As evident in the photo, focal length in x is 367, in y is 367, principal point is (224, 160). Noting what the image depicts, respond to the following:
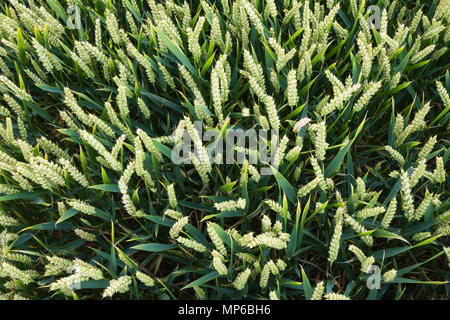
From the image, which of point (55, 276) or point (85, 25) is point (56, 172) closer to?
point (55, 276)

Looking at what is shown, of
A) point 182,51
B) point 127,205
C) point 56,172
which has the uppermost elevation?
point 182,51

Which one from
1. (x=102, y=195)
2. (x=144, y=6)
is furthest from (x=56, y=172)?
(x=144, y=6)

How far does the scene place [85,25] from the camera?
5.18ft

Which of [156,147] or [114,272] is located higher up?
[156,147]

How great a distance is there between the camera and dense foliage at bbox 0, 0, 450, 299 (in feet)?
3.48

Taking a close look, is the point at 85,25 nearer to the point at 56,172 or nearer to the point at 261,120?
the point at 56,172

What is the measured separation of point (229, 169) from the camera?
125cm

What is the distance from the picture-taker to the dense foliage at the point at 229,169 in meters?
1.06

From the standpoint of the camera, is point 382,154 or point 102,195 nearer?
point 102,195

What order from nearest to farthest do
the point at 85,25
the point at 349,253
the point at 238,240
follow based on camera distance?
the point at 238,240 → the point at 349,253 → the point at 85,25

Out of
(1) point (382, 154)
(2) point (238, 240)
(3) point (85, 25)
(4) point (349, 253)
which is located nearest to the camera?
(2) point (238, 240)

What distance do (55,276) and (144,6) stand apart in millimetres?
1174

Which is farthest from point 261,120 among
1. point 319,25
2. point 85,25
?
point 85,25

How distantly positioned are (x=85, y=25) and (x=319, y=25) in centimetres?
98
